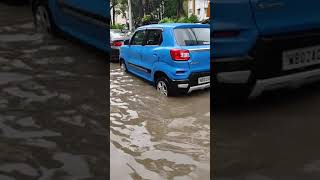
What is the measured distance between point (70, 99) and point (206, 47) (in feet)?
6.10

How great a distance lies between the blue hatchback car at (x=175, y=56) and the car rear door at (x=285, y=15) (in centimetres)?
121

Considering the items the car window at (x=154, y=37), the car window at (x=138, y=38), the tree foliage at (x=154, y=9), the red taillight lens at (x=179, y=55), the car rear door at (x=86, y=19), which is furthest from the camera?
the tree foliage at (x=154, y=9)

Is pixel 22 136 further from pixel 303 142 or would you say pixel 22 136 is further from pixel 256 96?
pixel 303 142

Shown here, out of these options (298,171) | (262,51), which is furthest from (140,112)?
(298,171)

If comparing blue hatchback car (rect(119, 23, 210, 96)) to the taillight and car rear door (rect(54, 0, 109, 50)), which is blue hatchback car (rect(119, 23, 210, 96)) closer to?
the taillight

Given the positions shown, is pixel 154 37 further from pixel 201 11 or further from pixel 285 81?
pixel 285 81

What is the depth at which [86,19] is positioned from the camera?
2703mm

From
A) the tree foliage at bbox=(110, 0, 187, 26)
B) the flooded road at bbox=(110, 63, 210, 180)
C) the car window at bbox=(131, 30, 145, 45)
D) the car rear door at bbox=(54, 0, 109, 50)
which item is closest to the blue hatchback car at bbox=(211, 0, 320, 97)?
the flooded road at bbox=(110, 63, 210, 180)

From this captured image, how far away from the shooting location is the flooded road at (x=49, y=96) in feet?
9.27

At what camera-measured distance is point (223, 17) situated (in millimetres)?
2922

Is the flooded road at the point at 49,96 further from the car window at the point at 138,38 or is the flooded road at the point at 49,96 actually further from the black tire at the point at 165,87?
the car window at the point at 138,38

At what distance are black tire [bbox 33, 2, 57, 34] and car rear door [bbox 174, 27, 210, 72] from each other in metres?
1.77

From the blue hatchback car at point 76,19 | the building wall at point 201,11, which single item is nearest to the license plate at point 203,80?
the building wall at point 201,11

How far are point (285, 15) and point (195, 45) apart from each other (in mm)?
1490
